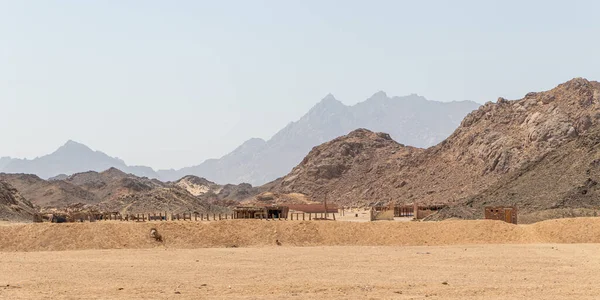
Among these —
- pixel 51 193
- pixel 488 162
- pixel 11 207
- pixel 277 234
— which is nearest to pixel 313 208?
pixel 488 162

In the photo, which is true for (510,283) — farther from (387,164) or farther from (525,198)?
(387,164)

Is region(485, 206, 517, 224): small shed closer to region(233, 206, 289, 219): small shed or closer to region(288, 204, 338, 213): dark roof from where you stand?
region(233, 206, 289, 219): small shed

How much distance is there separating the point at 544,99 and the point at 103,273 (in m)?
109

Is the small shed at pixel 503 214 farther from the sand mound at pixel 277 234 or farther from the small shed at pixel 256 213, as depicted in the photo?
the small shed at pixel 256 213

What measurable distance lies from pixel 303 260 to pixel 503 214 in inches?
1042

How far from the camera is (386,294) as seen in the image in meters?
25.9

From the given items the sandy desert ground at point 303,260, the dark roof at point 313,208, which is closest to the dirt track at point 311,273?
the sandy desert ground at point 303,260

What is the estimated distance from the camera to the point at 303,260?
3888 cm

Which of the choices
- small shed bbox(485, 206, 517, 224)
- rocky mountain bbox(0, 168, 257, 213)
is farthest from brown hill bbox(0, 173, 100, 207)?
small shed bbox(485, 206, 517, 224)

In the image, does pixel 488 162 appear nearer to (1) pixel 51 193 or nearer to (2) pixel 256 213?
(2) pixel 256 213

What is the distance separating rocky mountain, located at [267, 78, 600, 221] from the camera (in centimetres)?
7600

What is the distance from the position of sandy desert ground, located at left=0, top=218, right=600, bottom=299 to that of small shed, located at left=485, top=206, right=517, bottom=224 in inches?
267

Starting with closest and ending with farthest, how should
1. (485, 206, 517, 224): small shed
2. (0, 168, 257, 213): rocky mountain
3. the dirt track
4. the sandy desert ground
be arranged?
the dirt track, the sandy desert ground, (485, 206, 517, 224): small shed, (0, 168, 257, 213): rocky mountain

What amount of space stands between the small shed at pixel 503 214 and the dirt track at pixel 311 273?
11.6 m
